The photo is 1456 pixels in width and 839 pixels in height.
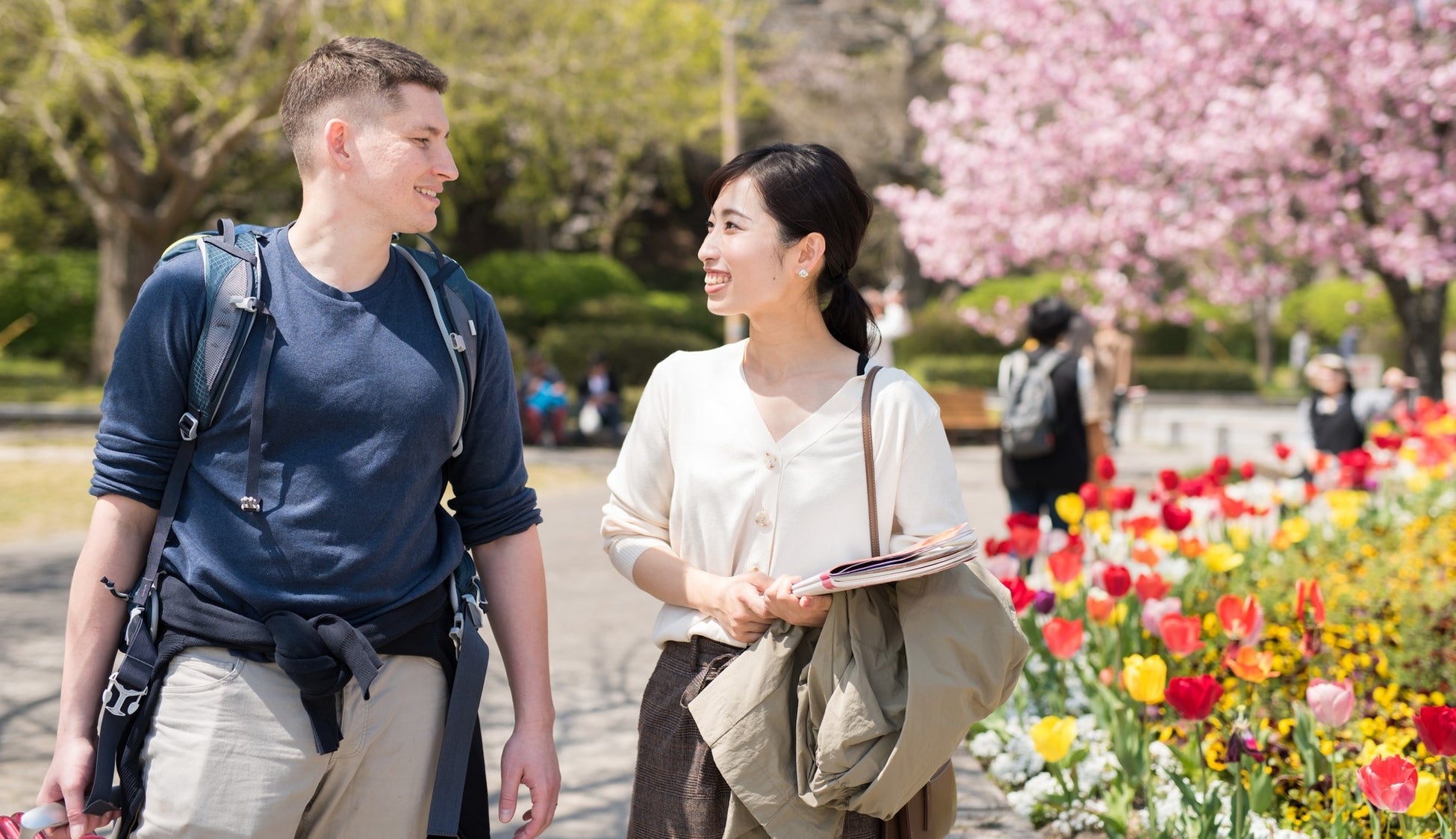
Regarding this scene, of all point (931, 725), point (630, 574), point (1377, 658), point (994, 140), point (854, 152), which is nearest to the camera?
point (931, 725)

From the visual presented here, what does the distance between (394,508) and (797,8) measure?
31.2m

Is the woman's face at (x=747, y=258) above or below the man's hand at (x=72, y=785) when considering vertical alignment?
above

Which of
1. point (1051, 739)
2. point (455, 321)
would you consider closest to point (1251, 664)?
point (1051, 739)

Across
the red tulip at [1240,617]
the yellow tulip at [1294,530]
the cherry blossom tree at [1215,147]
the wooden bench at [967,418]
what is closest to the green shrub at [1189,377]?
the wooden bench at [967,418]

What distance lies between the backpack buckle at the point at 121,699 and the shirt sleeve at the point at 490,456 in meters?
0.53

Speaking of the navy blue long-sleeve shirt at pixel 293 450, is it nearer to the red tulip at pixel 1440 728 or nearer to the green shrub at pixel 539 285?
the red tulip at pixel 1440 728

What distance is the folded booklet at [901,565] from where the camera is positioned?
78.0 inches

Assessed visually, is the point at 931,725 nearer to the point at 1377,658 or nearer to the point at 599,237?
the point at 1377,658

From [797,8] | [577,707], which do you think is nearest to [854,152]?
[797,8]

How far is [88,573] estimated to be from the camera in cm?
188

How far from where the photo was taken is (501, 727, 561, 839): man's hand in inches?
82.3

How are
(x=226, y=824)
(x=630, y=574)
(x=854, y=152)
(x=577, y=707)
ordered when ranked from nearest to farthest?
1. (x=226, y=824)
2. (x=630, y=574)
3. (x=577, y=707)
4. (x=854, y=152)

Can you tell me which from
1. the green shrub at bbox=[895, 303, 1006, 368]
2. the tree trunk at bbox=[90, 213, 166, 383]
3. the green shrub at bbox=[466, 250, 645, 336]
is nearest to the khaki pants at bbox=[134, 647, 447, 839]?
the tree trunk at bbox=[90, 213, 166, 383]

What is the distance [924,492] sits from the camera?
2174 millimetres
